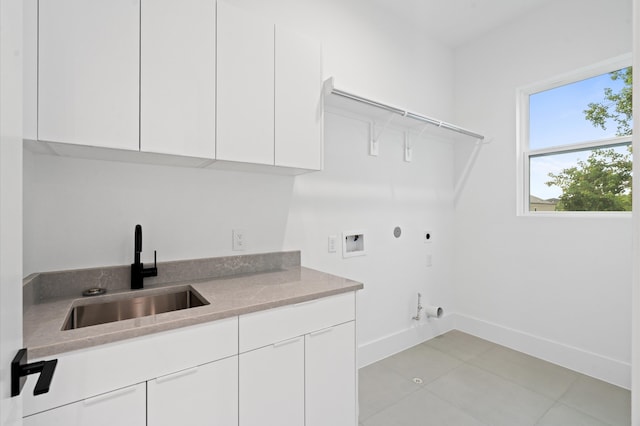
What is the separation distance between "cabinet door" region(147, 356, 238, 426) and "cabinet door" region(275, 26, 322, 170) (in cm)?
103

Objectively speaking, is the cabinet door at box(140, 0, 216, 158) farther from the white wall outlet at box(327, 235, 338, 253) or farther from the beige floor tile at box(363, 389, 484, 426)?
the beige floor tile at box(363, 389, 484, 426)

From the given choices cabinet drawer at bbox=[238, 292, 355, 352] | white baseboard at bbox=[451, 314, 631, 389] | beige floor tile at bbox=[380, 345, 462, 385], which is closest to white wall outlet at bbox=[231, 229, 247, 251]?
cabinet drawer at bbox=[238, 292, 355, 352]

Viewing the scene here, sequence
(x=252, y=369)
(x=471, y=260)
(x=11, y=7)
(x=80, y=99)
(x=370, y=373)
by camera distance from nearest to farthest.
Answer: (x=11, y=7) → (x=80, y=99) → (x=252, y=369) → (x=370, y=373) → (x=471, y=260)

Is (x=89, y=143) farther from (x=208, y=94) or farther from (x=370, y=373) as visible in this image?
(x=370, y=373)

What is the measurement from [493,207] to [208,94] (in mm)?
2685

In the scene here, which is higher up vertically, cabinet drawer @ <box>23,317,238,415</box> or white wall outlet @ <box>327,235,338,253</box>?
white wall outlet @ <box>327,235,338,253</box>

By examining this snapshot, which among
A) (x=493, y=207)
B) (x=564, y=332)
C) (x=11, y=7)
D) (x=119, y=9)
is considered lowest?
(x=564, y=332)

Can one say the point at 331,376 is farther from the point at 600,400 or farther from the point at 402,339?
the point at 600,400

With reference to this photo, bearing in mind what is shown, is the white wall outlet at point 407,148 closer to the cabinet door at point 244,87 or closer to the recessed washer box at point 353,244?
the recessed washer box at point 353,244

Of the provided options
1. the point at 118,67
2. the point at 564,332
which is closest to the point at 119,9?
the point at 118,67

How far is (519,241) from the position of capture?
2.75m

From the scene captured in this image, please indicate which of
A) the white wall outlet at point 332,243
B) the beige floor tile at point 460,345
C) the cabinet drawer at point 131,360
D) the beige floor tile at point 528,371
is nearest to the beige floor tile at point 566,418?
the beige floor tile at point 528,371

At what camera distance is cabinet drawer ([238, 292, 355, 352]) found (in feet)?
4.16

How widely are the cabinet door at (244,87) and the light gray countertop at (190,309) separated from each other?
649mm
